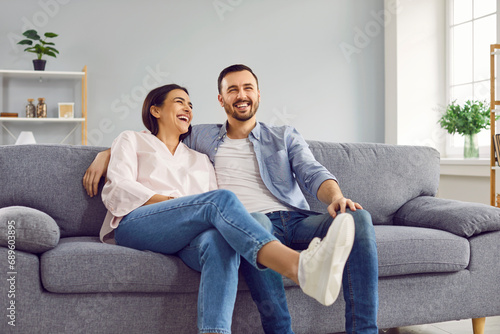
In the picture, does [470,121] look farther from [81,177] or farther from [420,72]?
[81,177]

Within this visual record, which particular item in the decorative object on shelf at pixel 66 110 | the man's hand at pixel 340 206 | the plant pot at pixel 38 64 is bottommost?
the man's hand at pixel 340 206

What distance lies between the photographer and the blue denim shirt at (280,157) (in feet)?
6.34

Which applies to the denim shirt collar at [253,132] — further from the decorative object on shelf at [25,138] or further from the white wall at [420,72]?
the white wall at [420,72]

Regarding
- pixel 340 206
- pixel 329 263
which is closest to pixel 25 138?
pixel 340 206

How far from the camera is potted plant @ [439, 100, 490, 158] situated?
12.6ft

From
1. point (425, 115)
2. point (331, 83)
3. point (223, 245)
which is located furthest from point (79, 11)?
point (223, 245)

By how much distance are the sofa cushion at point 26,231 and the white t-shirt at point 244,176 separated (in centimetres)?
68

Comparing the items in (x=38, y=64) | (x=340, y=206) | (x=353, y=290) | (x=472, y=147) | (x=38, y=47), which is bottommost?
(x=353, y=290)

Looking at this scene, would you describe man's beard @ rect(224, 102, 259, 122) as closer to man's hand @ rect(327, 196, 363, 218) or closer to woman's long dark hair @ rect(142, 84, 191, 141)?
woman's long dark hair @ rect(142, 84, 191, 141)

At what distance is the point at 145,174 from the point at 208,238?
1.64ft

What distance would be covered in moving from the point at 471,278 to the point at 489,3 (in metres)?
3.15

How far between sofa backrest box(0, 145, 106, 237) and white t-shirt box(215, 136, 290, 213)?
494 millimetres

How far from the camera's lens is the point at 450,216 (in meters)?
2.03

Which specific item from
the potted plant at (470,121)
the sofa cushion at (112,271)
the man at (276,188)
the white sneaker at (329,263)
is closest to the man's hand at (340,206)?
the man at (276,188)
